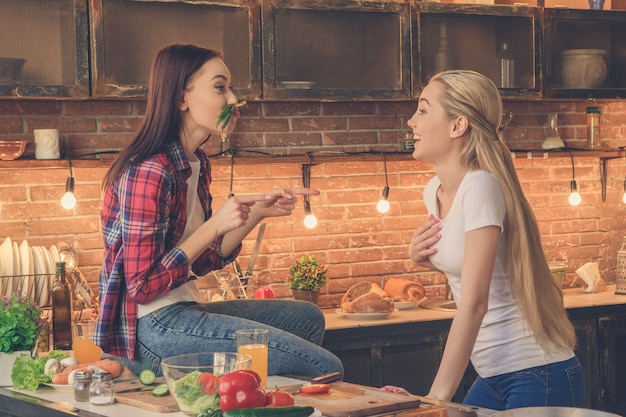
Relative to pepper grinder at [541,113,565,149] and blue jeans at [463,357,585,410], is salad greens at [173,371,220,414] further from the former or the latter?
pepper grinder at [541,113,565,149]

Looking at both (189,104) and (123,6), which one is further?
(123,6)

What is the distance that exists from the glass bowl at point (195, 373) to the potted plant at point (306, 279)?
84.9 inches

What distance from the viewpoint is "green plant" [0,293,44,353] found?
3299mm

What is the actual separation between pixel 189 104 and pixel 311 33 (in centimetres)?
132

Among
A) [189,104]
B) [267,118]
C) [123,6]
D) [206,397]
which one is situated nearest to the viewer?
[206,397]

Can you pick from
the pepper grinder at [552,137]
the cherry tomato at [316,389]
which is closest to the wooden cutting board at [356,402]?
the cherry tomato at [316,389]

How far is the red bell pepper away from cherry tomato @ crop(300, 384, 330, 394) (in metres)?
0.37

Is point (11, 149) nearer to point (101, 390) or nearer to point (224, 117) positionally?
point (224, 117)

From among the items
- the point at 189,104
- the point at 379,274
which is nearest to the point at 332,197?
the point at 379,274

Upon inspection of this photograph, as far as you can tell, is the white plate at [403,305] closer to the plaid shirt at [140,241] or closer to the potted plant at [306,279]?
the potted plant at [306,279]

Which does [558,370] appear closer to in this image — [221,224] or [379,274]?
[221,224]

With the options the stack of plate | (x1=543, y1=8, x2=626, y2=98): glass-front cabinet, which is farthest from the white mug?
(x1=543, y1=8, x2=626, y2=98): glass-front cabinet

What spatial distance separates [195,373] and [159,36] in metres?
2.16

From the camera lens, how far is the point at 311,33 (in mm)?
4609
